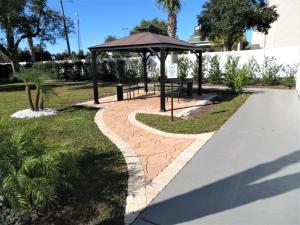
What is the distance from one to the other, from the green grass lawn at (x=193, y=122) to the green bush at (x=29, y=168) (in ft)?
11.7

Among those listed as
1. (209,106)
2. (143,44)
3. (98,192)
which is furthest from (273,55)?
(98,192)

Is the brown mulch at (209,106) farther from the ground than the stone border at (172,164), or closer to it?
farther from the ground

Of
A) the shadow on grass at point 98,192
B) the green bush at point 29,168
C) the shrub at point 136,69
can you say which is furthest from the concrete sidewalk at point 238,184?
the shrub at point 136,69

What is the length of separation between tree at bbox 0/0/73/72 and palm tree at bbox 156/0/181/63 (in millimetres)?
7681

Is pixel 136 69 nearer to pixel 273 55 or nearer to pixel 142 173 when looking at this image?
pixel 273 55

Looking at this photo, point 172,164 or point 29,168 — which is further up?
point 29,168

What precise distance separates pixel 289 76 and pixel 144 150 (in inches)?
464

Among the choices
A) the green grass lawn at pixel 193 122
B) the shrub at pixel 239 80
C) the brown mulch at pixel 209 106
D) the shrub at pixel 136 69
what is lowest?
the green grass lawn at pixel 193 122

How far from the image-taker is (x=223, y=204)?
324 centimetres

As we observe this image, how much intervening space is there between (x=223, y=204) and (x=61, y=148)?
2067 mm

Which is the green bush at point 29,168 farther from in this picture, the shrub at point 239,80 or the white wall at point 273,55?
the white wall at point 273,55

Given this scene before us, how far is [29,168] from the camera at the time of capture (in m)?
2.89

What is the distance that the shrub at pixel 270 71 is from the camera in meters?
14.6

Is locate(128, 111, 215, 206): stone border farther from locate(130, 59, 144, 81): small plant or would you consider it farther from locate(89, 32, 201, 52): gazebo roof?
locate(130, 59, 144, 81): small plant
